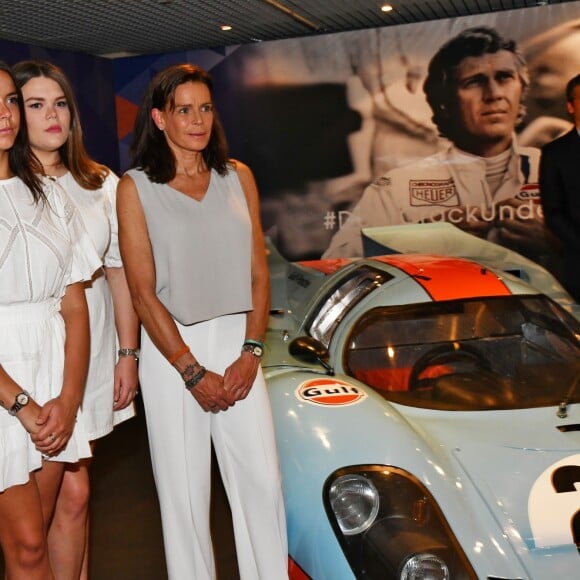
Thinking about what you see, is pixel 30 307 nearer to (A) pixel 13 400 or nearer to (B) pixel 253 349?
(A) pixel 13 400

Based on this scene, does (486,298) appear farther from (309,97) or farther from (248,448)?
(309,97)

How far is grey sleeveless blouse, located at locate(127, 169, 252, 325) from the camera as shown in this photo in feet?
7.61

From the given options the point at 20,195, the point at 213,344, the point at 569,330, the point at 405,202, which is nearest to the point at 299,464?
the point at 213,344

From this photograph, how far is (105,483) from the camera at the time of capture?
161 inches

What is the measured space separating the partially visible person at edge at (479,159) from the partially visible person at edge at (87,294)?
5.42 meters

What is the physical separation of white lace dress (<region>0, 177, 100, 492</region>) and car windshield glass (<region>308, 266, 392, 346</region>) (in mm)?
1488

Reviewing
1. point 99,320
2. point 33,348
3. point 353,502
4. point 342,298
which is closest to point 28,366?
point 33,348

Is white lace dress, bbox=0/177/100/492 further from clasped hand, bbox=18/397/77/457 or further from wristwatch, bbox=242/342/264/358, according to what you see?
wristwatch, bbox=242/342/264/358

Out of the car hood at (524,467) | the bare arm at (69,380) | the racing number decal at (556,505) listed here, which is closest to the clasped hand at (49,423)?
the bare arm at (69,380)

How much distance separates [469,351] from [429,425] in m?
0.53

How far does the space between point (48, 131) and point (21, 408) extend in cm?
76

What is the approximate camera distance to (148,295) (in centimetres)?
232

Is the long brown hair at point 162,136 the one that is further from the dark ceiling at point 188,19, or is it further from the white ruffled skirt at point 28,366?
the dark ceiling at point 188,19

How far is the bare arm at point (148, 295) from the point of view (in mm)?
2293
